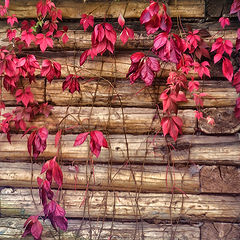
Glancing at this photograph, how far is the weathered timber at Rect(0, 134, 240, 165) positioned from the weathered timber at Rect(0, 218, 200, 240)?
500mm

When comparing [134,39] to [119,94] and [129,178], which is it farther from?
[129,178]

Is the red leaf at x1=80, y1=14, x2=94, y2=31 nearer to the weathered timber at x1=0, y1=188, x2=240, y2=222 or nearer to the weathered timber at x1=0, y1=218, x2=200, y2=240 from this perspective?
the weathered timber at x1=0, y1=188, x2=240, y2=222

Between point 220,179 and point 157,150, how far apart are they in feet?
1.70

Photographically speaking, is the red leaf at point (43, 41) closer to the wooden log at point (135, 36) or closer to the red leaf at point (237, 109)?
the wooden log at point (135, 36)

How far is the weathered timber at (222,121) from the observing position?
201cm

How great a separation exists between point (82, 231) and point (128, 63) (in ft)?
4.50

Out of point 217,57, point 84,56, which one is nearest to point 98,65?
point 84,56

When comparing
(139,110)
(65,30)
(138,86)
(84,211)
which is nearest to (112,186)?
(84,211)

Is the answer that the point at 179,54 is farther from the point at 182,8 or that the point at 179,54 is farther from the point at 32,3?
the point at 32,3

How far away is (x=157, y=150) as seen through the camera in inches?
81.4

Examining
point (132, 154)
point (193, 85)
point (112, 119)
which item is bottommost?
point (132, 154)

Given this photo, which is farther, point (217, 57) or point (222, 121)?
point (222, 121)

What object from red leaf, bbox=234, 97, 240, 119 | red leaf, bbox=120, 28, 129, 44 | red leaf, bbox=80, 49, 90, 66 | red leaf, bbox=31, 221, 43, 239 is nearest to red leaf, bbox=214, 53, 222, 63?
red leaf, bbox=234, 97, 240, 119

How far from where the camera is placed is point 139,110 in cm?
208
